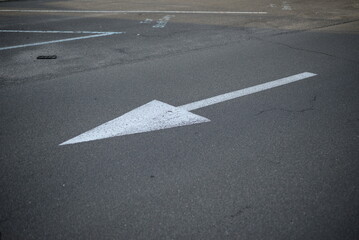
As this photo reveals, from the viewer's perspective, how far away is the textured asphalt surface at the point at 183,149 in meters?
2.32

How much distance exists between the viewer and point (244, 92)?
14.3ft

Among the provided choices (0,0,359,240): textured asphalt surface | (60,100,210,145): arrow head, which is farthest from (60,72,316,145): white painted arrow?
(0,0,359,240): textured asphalt surface

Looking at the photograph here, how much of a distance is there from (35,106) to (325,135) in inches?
170

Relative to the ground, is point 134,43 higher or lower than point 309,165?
higher

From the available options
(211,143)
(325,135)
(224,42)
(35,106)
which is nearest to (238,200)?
(211,143)

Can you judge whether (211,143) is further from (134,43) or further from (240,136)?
(134,43)

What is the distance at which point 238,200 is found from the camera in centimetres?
249

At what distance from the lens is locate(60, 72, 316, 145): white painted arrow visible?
3.43m

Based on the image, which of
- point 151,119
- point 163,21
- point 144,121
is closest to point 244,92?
point 151,119

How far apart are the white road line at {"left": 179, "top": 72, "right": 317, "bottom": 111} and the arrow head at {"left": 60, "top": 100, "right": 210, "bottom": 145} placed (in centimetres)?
26

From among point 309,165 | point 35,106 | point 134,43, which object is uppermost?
point 134,43

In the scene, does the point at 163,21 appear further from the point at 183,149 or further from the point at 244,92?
the point at 183,149

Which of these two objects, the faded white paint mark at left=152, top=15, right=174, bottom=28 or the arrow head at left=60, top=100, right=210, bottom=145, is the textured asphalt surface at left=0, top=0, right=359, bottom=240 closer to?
the arrow head at left=60, top=100, right=210, bottom=145

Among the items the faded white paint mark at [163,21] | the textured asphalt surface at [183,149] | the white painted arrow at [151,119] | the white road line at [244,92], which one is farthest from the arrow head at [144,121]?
the faded white paint mark at [163,21]
